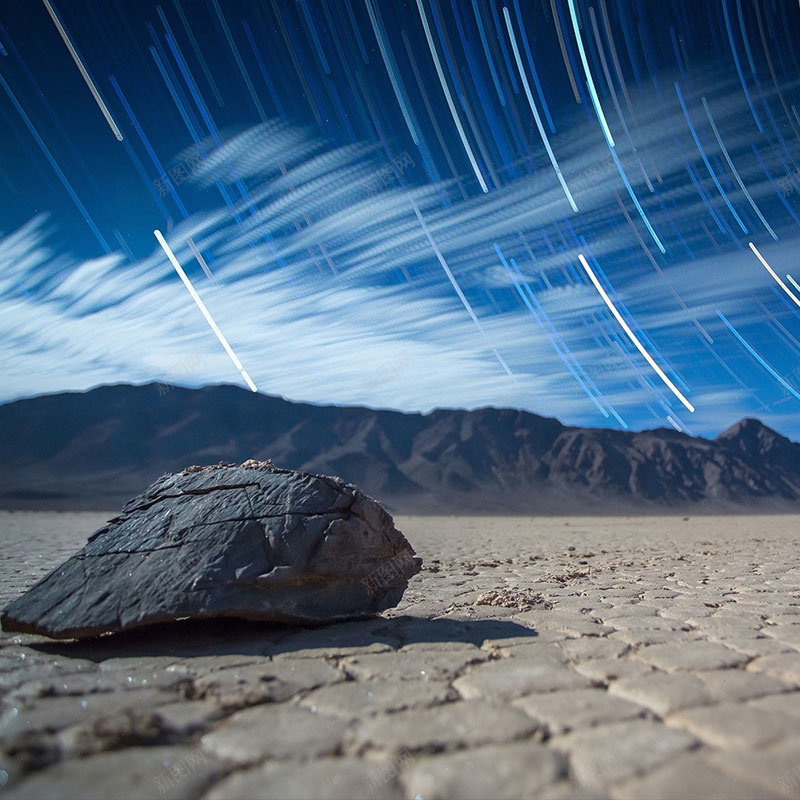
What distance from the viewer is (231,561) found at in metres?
2.97

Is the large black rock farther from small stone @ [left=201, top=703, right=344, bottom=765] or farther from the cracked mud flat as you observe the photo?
small stone @ [left=201, top=703, right=344, bottom=765]

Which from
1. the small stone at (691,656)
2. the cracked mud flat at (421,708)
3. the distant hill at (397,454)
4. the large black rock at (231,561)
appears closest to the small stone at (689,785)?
the cracked mud flat at (421,708)

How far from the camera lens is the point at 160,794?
4.70 feet

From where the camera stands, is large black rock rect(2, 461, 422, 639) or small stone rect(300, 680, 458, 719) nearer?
small stone rect(300, 680, 458, 719)

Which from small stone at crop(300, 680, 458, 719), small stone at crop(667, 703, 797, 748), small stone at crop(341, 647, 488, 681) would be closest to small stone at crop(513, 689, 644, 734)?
small stone at crop(667, 703, 797, 748)

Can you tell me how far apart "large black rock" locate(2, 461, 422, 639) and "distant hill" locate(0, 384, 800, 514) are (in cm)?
3970

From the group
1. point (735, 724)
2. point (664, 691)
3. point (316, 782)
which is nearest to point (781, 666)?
point (664, 691)

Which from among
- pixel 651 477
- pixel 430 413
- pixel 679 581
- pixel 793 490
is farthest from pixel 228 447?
pixel 793 490

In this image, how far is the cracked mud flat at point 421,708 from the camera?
1490 millimetres

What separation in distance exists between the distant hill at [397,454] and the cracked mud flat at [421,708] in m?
40.1

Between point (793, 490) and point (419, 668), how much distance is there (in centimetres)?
7448

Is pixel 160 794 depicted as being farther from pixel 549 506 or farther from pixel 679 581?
pixel 549 506

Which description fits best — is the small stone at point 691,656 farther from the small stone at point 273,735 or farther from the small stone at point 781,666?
the small stone at point 273,735

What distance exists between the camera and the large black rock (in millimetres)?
2855
